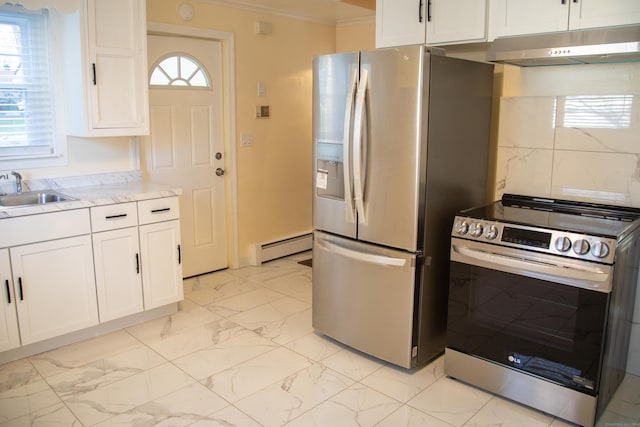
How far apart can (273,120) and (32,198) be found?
2194 mm

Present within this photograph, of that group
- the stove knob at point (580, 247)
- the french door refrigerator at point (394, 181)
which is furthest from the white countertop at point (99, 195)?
the stove knob at point (580, 247)

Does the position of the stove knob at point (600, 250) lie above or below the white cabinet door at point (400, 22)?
below

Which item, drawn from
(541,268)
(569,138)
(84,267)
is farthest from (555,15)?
(84,267)

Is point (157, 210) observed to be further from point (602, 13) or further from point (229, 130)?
point (602, 13)

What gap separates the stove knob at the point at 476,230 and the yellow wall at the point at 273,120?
2.54 meters

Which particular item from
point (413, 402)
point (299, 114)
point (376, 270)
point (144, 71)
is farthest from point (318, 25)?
point (413, 402)

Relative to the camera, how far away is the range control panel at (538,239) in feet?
7.16

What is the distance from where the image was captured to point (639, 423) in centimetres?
245

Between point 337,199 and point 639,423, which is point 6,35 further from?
point 639,423

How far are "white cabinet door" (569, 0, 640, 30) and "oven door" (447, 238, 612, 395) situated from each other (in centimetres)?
112

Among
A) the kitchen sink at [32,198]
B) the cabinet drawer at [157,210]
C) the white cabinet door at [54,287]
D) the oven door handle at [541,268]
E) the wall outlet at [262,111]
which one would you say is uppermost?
the wall outlet at [262,111]

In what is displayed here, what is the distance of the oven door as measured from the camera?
225 cm

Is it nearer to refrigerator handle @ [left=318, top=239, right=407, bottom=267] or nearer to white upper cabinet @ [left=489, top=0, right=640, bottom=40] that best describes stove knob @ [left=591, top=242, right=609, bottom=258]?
refrigerator handle @ [left=318, top=239, right=407, bottom=267]

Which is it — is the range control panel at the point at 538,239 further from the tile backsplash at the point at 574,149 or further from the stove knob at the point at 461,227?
the tile backsplash at the point at 574,149
